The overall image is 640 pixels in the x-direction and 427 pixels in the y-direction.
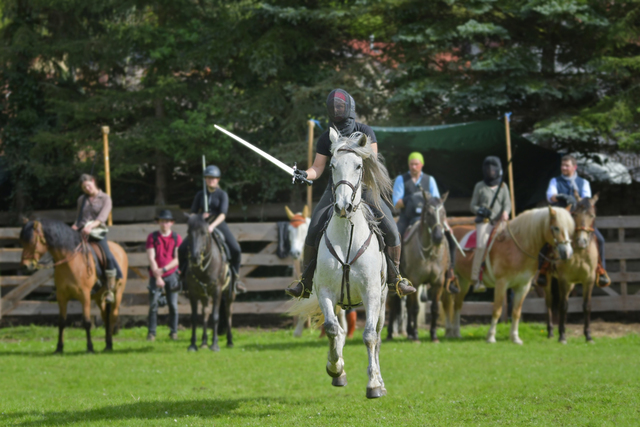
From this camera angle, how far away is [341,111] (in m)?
6.88

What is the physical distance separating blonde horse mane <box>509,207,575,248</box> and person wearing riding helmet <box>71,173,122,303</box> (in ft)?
22.0

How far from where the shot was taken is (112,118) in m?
17.8

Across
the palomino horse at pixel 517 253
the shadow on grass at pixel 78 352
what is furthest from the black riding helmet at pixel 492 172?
the shadow on grass at pixel 78 352

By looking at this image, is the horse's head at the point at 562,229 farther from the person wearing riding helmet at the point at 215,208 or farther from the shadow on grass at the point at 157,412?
the shadow on grass at the point at 157,412

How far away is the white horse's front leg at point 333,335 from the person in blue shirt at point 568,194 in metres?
6.89

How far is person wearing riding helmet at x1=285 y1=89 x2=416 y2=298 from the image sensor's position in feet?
22.5

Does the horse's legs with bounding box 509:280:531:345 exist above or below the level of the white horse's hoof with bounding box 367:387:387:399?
below

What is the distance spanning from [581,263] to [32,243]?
28.6 feet

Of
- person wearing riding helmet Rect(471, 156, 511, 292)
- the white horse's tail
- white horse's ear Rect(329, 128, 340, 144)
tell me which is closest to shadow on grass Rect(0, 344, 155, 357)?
the white horse's tail

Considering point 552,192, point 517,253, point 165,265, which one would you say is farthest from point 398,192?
point 165,265

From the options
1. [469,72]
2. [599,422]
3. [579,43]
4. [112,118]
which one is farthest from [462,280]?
[112,118]

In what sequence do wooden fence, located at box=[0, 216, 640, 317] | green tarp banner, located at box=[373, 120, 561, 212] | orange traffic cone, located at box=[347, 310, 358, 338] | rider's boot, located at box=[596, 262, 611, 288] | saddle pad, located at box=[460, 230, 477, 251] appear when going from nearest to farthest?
rider's boot, located at box=[596, 262, 611, 288], orange traffic cone, located at box=[347, 310, 358, 338], saddle pad, located at box=[460, 230, 477, 251], wooden fence, located at box=[0, 216, 640, 317], green tarp banner, located at box=[373, 120, 561, 212]

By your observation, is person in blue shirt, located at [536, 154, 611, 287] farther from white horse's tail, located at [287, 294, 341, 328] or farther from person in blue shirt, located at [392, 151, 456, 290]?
white horse's tail, located at [287, 294, 341, 328]

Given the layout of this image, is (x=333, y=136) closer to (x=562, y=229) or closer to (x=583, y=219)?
(x=562, y=229)
